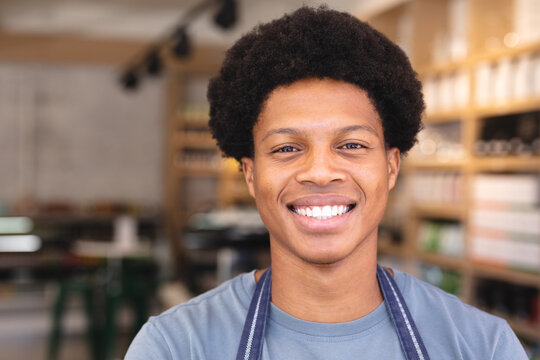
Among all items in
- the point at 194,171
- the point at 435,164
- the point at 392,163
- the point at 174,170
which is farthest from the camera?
the point at 194,171

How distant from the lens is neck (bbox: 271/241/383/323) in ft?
3.82

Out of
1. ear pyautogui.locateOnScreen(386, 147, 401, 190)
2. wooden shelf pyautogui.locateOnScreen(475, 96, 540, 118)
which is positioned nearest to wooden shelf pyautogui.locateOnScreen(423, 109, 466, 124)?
wooden shelf pyautogui.locateOnScreen(475, 96, 540, 118)

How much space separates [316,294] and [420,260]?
3.76 meters

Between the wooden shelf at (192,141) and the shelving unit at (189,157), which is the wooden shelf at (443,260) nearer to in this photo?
the shelving unit at (189,157)

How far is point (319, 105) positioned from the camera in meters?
1.14

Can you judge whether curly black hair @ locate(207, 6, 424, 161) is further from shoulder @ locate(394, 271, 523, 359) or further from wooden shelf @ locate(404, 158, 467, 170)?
wooden shelf @ locate(404, 158, 467, 170)

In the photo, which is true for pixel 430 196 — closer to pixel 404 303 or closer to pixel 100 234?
pixel 404 303

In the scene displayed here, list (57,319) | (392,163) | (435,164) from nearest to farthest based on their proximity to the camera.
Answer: (392,163) → (435,164) → (57,319)

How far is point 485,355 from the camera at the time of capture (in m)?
1.10

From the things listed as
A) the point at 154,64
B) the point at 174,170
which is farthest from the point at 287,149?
the point at 174,170

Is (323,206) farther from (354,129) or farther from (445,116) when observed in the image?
(445,116)

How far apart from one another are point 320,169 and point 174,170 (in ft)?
22.5

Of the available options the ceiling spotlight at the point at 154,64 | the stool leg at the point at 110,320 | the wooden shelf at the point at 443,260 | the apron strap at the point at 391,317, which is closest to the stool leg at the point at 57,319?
the stool leg at the point at 110,320

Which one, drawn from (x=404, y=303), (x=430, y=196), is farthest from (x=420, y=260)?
(x=404, y=303)
